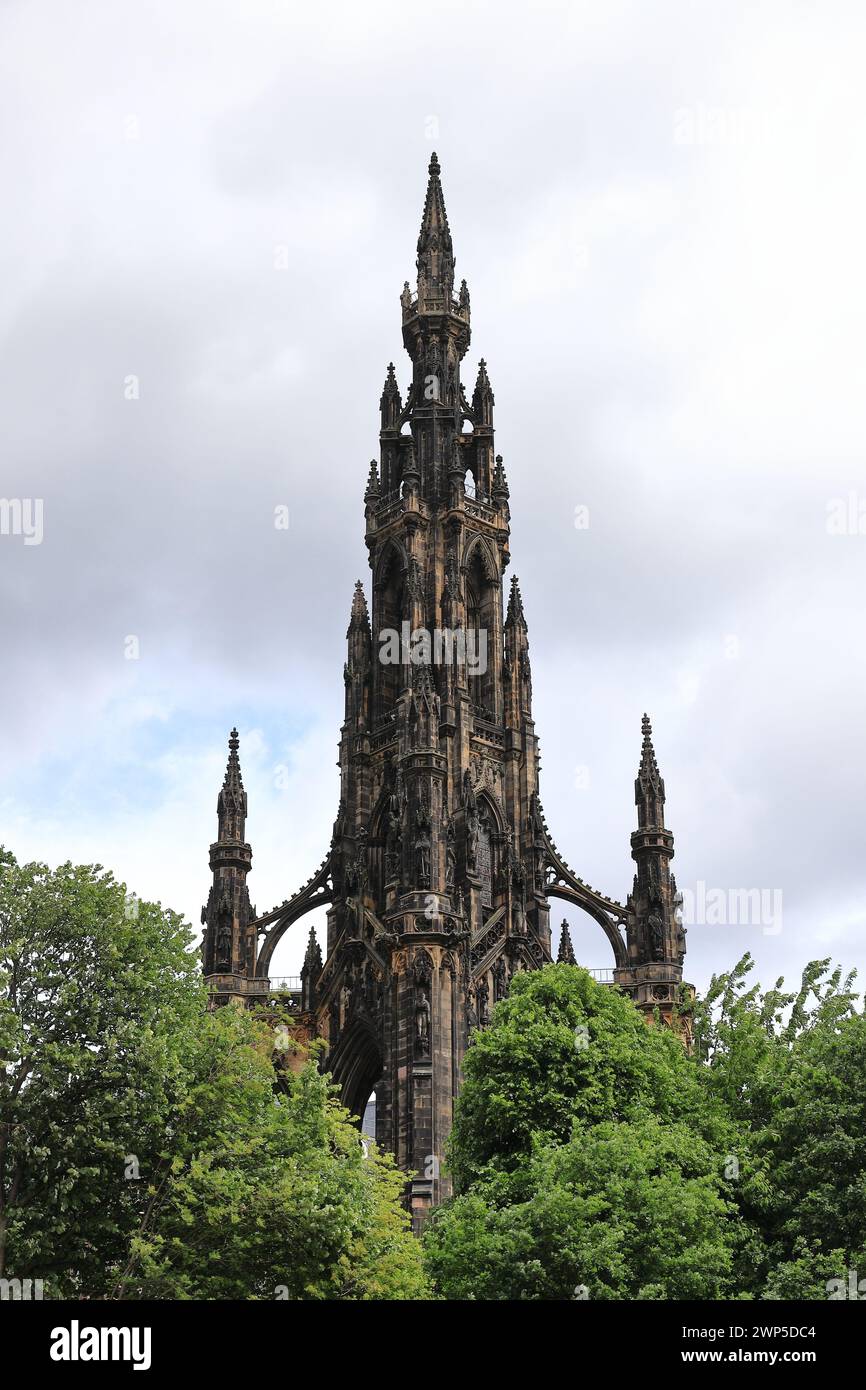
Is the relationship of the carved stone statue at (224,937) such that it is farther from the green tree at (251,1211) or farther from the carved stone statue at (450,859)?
the green tree at (251,1211)

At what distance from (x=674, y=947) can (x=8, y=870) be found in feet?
133

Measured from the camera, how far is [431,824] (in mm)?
64688

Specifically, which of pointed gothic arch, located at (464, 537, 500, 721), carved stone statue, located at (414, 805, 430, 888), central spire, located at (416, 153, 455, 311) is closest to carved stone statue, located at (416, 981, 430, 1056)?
carved stone statue, located at (414, 805, 430, 888)

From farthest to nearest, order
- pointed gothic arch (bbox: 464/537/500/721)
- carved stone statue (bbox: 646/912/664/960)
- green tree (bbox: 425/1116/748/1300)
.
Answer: pointed gothic arch (bbox: 464/537/500/721) < carved stone statue (bbox: 646/912/664/960) < green tree (bbox: 425/1116/748/1300)

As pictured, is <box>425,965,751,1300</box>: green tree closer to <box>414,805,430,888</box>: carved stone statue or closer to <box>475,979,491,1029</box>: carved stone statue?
<box>414,805,430,888</box>: carved stone statue

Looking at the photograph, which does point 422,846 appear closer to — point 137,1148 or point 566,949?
point 566,949

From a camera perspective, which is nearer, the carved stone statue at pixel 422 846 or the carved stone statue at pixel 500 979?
the carved stone statue at pixel 422 846

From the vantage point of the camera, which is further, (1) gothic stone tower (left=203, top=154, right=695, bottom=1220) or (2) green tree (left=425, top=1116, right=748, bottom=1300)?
(1) gothic stone tower (left=203, top=154, right=695, bottom=1220)

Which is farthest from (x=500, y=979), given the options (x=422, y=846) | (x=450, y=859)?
(x=422, y=846)

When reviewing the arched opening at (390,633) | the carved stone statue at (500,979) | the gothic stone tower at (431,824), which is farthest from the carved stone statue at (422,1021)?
the arched opening at (390,633)

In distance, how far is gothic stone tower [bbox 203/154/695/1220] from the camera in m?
62.6

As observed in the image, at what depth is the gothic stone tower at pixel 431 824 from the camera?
62562 millimetres

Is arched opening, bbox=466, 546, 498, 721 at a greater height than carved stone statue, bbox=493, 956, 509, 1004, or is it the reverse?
arched opening, bbox=466, 546, 498, 721
